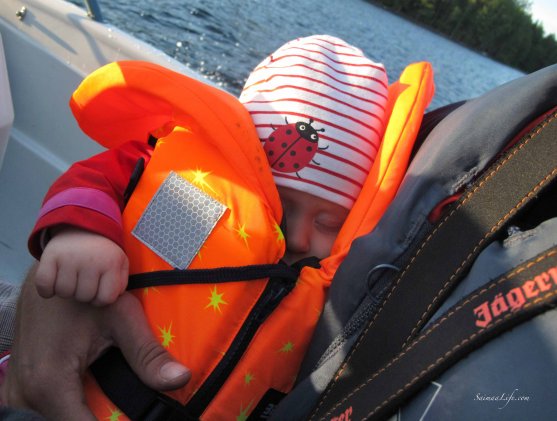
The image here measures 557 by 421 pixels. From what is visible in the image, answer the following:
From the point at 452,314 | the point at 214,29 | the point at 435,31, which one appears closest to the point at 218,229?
the point at 452,314

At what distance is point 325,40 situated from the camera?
1.40 m

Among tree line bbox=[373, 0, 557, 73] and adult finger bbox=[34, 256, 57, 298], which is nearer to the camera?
adult finger bbox=[34, 256, 57, 298]

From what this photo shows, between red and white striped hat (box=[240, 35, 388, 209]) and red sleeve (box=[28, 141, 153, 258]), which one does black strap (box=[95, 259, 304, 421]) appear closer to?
red sleeve (box=[28, 141, 153, 258])

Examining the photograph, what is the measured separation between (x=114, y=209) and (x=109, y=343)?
258 millimetres

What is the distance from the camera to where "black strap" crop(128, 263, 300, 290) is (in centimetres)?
96

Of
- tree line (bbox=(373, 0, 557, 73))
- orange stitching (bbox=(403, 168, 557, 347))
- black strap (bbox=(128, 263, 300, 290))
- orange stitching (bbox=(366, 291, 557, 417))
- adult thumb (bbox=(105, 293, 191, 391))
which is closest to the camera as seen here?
orange stitching (bbox=(366, 291, 557, 417))

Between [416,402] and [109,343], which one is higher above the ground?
[416,402]

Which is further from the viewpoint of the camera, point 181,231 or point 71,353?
point 181,231

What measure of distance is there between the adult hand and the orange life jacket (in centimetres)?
5

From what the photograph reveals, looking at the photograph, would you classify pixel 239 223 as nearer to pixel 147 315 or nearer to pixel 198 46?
pixel 147 315

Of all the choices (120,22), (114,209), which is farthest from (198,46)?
(114,209)

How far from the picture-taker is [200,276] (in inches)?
38.0

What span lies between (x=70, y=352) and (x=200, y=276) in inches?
10.2

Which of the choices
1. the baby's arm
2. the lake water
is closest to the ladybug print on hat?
the baby's arm
